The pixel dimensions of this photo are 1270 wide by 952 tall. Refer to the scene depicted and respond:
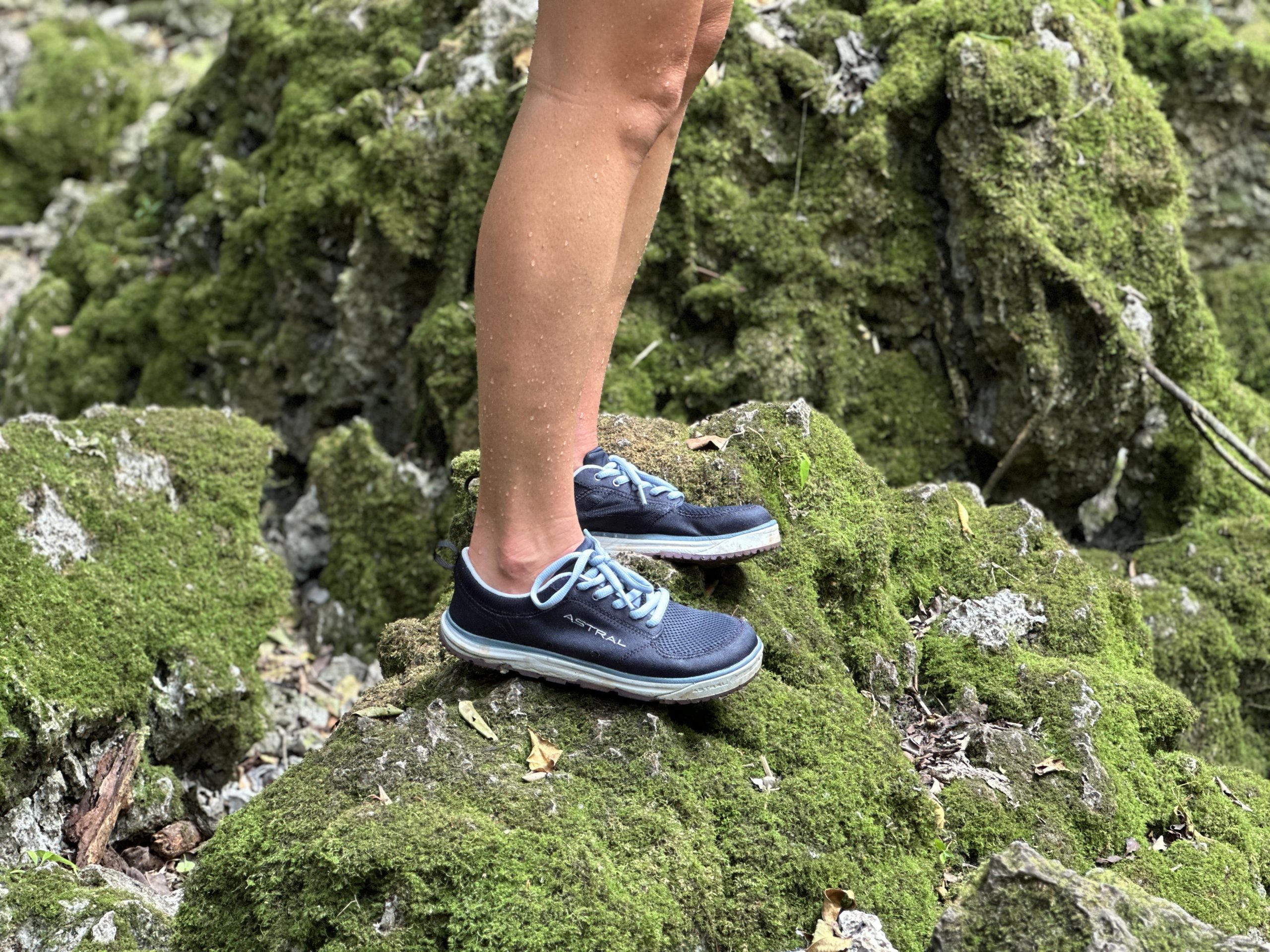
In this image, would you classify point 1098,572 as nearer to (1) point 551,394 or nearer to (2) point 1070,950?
(2) point 1070,950

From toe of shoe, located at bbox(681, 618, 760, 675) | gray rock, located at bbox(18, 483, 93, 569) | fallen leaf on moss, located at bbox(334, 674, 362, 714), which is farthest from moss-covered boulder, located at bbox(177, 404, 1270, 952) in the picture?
fallen leaf on moss, located at bbox(334, 674, 362, 714)

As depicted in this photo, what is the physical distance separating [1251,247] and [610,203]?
5658 mm

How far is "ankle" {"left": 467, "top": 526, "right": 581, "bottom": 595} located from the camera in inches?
100.0

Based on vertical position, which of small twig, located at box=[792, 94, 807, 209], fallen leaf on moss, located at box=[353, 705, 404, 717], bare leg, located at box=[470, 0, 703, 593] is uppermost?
bare leg, located at box=[470, 0, 703, 593]

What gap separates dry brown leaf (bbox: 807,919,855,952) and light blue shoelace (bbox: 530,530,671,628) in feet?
2.50

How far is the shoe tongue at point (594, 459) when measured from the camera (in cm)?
309

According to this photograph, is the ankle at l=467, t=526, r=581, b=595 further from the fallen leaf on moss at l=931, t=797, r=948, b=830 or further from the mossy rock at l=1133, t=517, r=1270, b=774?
the mossy rock at l=1133, t=517, r=1270, b=774

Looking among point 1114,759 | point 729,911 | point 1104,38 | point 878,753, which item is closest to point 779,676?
point 878,753

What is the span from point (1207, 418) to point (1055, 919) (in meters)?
3.38

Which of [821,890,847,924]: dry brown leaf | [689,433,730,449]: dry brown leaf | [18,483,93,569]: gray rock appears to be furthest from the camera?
[689,433,730,449]: dry brown leaf

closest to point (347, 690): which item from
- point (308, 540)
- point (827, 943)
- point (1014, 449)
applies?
point (308, 540)

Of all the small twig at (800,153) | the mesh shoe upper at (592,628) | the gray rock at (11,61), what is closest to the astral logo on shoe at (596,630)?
the mesh shoe upper at (592,628)

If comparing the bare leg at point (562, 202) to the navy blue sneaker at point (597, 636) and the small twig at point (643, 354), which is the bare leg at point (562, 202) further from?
the small twig at point (643, 354)

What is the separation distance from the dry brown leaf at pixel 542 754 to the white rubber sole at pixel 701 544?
62 cm
